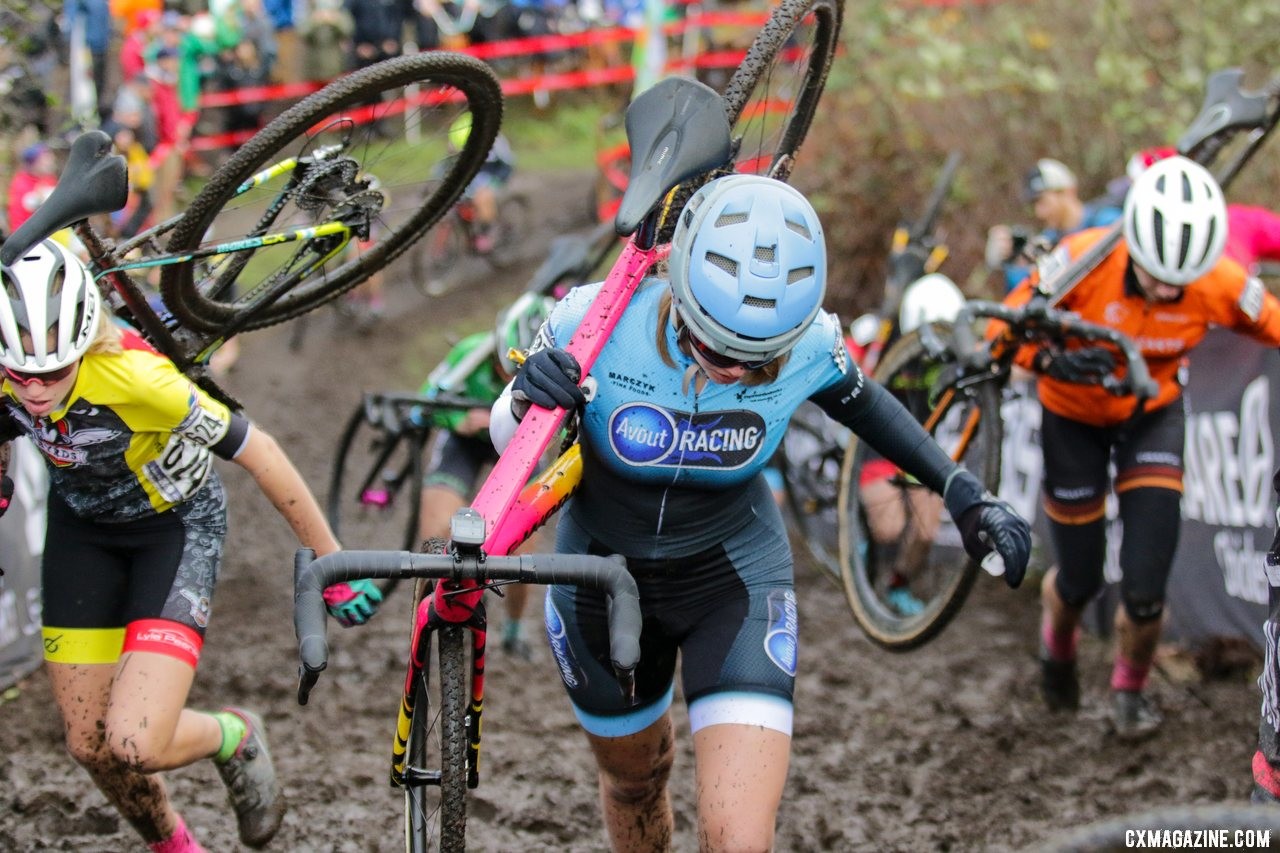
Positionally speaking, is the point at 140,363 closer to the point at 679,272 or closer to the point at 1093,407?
the point at 679,272

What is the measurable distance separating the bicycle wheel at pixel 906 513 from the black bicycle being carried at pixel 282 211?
7.16 ft

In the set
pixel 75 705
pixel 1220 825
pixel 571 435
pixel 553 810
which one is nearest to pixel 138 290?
pixel 75 705

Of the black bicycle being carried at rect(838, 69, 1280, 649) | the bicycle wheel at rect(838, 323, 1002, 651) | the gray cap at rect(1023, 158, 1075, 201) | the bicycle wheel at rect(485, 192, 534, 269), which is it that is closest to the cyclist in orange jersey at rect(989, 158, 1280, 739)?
the black bicycle being carried at rect(838, 69, 1280, 649)

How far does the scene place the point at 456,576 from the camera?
11.3 ft

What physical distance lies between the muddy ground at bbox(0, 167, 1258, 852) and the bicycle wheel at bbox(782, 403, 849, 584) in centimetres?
37

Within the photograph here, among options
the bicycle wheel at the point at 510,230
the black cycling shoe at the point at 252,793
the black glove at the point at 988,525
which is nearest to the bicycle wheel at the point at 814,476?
the black cycling shoe at the point at 252,793

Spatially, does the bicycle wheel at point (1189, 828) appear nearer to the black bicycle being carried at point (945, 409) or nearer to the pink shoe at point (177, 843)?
the black bicycle being carried at point (945, 409)

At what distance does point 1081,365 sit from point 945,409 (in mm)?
586

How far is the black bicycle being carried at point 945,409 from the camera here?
19.1 feet

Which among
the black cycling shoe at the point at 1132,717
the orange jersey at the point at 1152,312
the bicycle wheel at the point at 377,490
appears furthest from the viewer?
the bicycle wheel at the point at 377,490

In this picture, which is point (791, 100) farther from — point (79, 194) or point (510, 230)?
point (510, 230)

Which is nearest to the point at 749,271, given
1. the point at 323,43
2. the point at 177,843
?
the point at 177,843

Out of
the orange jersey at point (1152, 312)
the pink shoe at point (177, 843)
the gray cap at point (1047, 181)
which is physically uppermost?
the gray cap at point (1047, 181)

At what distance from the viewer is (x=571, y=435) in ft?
14.1
